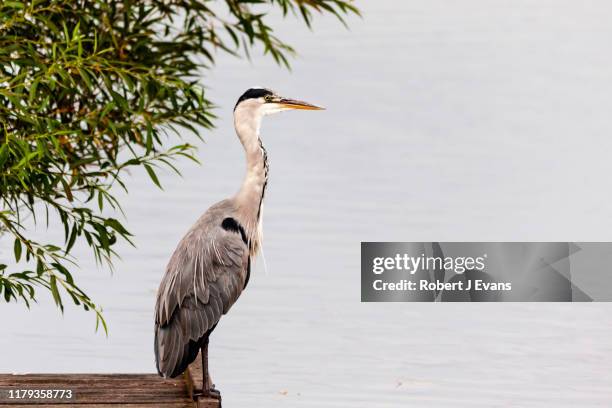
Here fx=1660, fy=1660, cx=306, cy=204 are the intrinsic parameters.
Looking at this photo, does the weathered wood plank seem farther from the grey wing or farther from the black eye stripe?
the black eye stripe

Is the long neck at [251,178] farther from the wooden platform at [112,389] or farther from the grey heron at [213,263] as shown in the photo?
the wooden platform at [112,389]

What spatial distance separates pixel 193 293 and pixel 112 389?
2.49 ft

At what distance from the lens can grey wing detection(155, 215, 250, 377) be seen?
847cm

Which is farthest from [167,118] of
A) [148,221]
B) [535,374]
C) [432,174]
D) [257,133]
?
[432,174]

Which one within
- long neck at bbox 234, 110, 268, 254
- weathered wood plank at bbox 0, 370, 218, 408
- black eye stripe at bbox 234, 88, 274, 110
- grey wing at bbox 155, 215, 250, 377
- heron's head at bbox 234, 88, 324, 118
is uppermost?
black eye stripe at bbox 234, 88, 274, 110

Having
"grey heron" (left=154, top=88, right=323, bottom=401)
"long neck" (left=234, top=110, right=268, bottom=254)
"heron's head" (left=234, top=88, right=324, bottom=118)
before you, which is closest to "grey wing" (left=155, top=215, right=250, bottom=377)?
"grey heron" (left=154, top=88, right=323, bottom=401)

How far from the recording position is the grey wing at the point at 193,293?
27.8 feet

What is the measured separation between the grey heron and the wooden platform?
0.80 ft

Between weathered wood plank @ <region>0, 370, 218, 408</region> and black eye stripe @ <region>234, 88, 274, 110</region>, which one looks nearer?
weathered wood plank @ <region>0, 370, 218, 408</region>

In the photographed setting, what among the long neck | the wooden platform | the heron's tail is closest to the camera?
the heron's tail

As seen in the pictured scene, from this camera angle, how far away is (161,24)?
37.2 feet

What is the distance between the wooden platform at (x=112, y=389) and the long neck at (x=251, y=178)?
86 cm

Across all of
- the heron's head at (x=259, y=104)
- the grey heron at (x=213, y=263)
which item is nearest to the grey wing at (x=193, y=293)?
the grey heron at (x=213, y=263)

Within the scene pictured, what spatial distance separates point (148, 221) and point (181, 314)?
775cm
